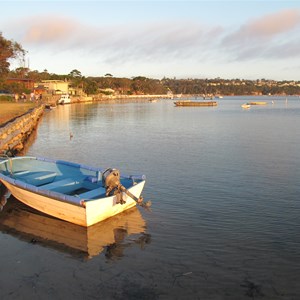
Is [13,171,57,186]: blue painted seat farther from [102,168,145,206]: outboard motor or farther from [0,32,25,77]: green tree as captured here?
[0,32,25,77]: green tree

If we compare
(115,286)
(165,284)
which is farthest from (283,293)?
(115,286)

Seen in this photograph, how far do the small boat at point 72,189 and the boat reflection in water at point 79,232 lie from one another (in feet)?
0.90

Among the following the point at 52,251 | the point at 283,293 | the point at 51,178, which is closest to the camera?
the point at 283,293

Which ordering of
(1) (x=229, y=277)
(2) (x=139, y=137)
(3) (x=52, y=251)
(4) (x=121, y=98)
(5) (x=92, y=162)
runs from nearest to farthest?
1. (1) (x=229, y=277)
2. (3) (x=52, y=251)
3. (5) (x=92, y=162)
4. (2) (x=139, y=137)
5. (4) (x=121, y=98)

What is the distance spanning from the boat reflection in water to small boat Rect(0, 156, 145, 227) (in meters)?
0.27

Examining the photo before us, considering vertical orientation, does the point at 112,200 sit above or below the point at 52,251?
above

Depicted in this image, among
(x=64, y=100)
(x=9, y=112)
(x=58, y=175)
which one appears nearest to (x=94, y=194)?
(x=58, y=175)

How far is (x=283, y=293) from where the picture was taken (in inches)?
332

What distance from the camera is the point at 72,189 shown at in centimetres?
1472

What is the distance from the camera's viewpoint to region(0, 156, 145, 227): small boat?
1201 cm

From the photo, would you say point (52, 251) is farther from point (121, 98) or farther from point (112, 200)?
point (121, 98)

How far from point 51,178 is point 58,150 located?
1277cm

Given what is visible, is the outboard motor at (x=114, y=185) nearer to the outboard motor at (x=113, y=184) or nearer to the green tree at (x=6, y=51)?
the outboard motor at (x=113, y=184)

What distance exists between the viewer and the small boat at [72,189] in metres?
12.0
